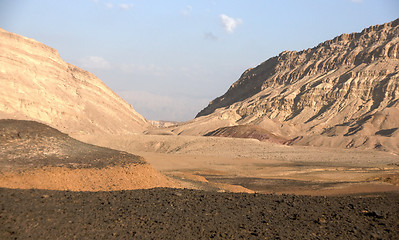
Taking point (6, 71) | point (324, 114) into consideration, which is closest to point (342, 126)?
point (324, 114)

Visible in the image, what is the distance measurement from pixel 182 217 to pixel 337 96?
86019 millimetres

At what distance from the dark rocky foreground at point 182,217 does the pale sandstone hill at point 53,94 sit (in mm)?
43580

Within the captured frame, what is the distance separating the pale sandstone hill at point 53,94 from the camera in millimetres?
58312

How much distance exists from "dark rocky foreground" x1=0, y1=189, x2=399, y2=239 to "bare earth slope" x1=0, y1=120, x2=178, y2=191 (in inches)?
90.4

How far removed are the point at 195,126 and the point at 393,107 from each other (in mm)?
37990

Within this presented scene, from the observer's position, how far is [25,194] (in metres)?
10.5

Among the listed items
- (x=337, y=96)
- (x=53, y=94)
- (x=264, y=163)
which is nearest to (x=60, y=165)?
(x=264, y=163)

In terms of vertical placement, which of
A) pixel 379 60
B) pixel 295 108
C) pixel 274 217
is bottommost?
pixel 274 217

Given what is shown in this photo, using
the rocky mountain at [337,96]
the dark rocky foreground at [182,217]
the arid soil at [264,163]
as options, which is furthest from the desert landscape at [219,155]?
the rocky mountain at [337,96]

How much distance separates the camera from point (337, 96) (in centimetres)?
9038

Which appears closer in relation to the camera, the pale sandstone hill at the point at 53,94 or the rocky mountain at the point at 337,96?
the pale sandstone hill at the point at 53,94

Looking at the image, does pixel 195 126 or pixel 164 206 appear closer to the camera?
pixel 164 206

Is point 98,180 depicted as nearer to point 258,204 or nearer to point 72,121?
point 258,204

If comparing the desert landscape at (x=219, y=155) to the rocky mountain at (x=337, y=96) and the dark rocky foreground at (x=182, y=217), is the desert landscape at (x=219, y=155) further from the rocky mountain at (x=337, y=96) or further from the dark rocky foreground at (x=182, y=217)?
the rocky mountain at (x=337, y=96)
